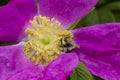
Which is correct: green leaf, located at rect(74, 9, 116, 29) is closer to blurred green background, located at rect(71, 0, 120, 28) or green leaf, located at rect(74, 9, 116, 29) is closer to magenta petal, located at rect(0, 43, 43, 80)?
blurred green background, located at rect(71, 0, 120, 28)

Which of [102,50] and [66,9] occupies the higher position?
[66,9]

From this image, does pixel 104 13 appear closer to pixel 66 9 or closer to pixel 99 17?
pixel 99 17

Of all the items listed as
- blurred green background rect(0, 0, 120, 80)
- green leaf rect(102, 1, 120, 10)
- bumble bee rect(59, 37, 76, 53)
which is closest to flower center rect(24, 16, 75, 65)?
bumble bee rect(59, 37, 76, 53)

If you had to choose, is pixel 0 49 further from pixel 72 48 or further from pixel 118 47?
pixel 118 47

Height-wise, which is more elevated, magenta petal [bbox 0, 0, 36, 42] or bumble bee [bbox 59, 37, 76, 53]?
magenta petal [bbox 0, 0, 36, 42]

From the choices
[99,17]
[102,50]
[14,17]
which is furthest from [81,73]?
[99,17]

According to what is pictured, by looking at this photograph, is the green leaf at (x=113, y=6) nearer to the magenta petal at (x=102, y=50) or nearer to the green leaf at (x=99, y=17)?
the green leaf at (x=99, y=17)
